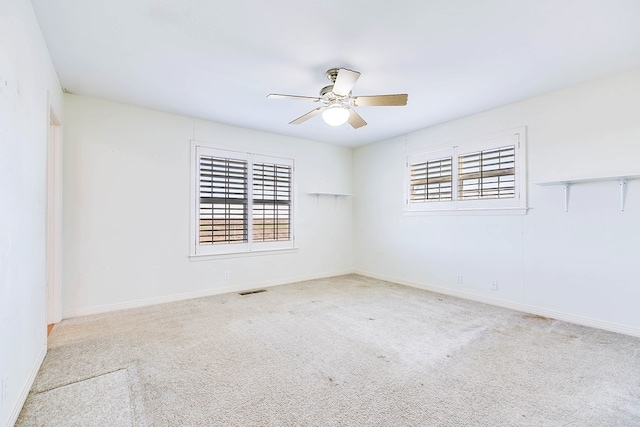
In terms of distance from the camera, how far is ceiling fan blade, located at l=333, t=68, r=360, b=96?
2369 mm

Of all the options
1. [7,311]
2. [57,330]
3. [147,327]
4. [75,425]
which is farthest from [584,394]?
[57,330]

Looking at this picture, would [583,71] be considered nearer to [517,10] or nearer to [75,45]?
[517,10]

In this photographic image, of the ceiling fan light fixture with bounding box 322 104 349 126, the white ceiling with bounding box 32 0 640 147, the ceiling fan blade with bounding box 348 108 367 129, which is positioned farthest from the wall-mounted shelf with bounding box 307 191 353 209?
the ceiling fan light fixture with bounding box 322 104 349 126

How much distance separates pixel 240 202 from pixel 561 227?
4.21m

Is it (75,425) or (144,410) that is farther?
(144,410)

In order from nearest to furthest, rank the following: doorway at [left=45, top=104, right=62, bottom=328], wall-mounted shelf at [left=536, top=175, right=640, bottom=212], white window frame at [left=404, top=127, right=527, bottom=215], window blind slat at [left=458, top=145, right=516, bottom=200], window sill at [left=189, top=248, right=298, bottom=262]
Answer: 1. wall-mounted shelf at [left=536, top=175, right=640, bottom=212]
2. doorway at [left=45, top=104, right=62, bottom=328]
3. white window frame at [left=404, top=127, right=527, bottom=215]
4. window blind slat at [left=458, top=145, right=516, bottom=200]
5. window sill at [left=189, top=248, right=298, bottom=262]

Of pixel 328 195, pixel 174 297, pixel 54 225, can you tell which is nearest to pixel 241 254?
pixel 174 297

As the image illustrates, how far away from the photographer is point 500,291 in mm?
4043

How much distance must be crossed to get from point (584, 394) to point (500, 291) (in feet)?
6.84

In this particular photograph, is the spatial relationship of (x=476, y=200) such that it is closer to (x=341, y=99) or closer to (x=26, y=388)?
(x=341, y=99)

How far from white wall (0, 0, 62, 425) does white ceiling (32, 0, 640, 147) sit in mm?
408

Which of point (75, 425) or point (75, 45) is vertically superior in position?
point (75, 45)

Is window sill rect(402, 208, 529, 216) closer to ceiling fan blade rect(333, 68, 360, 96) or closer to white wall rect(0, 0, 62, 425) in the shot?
ceiling fan blade rect(333, 68, 360, 96)

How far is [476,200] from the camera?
430 centimetres
